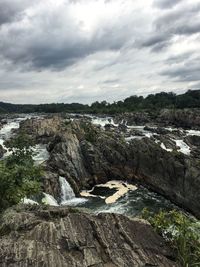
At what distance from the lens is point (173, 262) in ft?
53.8

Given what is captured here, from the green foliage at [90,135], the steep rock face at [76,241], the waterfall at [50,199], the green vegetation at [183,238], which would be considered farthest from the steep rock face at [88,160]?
the steep rock face at [76,241]

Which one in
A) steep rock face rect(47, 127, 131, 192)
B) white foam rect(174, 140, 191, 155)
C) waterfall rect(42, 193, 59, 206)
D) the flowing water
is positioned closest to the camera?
waterfall rect(42, 193, 59, 206)

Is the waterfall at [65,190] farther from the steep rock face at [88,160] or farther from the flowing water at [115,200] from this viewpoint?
the steep rock face at [88,160]

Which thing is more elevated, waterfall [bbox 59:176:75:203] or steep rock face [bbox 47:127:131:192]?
steep rock face [bbox 47:127:131:192]

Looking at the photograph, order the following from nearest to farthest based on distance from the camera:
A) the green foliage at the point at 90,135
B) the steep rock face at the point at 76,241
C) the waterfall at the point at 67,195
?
the steep rock face at the point at 76,241 → the waterfall at the point at 67,195 → the green foliage at the point at 90,135

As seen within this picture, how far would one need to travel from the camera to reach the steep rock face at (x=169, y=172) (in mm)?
41750

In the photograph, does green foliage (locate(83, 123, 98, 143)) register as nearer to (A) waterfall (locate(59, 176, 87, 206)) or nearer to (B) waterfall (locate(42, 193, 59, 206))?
(A) waterfall (locate(59, 176, 87, 206))

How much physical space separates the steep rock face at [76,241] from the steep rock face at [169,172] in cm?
2353

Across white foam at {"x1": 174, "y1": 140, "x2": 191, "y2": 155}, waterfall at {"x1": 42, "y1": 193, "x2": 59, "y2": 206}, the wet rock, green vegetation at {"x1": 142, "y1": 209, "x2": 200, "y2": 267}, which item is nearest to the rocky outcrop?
waterfall at {"x1": 42, "y1": 193, "x2": 59, "y2": 206}

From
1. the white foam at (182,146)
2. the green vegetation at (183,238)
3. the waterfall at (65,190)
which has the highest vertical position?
the green vegetation at (183,238)

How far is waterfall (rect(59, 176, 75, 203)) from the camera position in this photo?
43031 millimetres

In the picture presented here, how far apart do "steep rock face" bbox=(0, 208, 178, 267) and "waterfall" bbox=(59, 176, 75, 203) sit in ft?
81.1

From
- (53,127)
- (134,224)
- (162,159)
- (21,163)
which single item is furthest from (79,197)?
(53,127)

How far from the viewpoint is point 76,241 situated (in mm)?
16109
